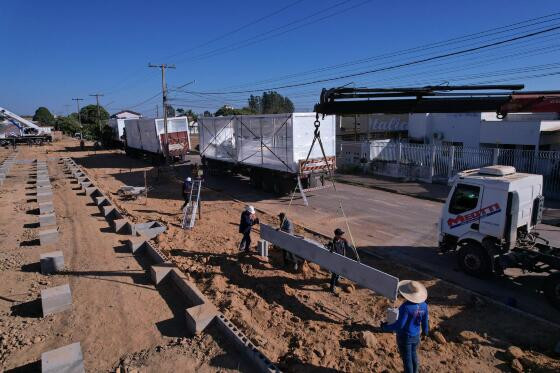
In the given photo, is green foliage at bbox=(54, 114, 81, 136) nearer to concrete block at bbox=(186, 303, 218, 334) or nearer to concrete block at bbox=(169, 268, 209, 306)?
concrete block at bbox=(169, 268, 209, 306)

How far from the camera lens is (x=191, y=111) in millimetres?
74062

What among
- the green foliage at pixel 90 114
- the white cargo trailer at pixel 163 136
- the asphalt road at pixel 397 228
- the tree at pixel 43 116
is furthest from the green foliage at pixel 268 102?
the asphalt road at pixel 397 228

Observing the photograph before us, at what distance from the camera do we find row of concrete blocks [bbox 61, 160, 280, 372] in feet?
17.3

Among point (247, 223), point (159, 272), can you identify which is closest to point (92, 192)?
point (247, 223)

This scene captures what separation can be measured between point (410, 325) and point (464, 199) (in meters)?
4.72

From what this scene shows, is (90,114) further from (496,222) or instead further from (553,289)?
(553,289)

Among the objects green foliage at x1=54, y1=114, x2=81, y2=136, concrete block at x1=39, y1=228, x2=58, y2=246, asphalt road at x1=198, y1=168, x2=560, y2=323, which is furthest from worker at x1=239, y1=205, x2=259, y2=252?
green foliage at x1=54, y1=114, x2=81, y2=136

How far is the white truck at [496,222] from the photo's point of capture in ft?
24.7

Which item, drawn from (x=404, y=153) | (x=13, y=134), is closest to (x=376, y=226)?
(x=404, y=153)

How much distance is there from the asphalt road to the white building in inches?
335

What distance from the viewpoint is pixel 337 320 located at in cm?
652

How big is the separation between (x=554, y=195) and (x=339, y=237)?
13094 millimetres

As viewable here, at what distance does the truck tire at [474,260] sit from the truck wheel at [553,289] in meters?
1.11

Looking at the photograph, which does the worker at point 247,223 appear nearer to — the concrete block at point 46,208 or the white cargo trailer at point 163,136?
the concrete block at point 46,208
